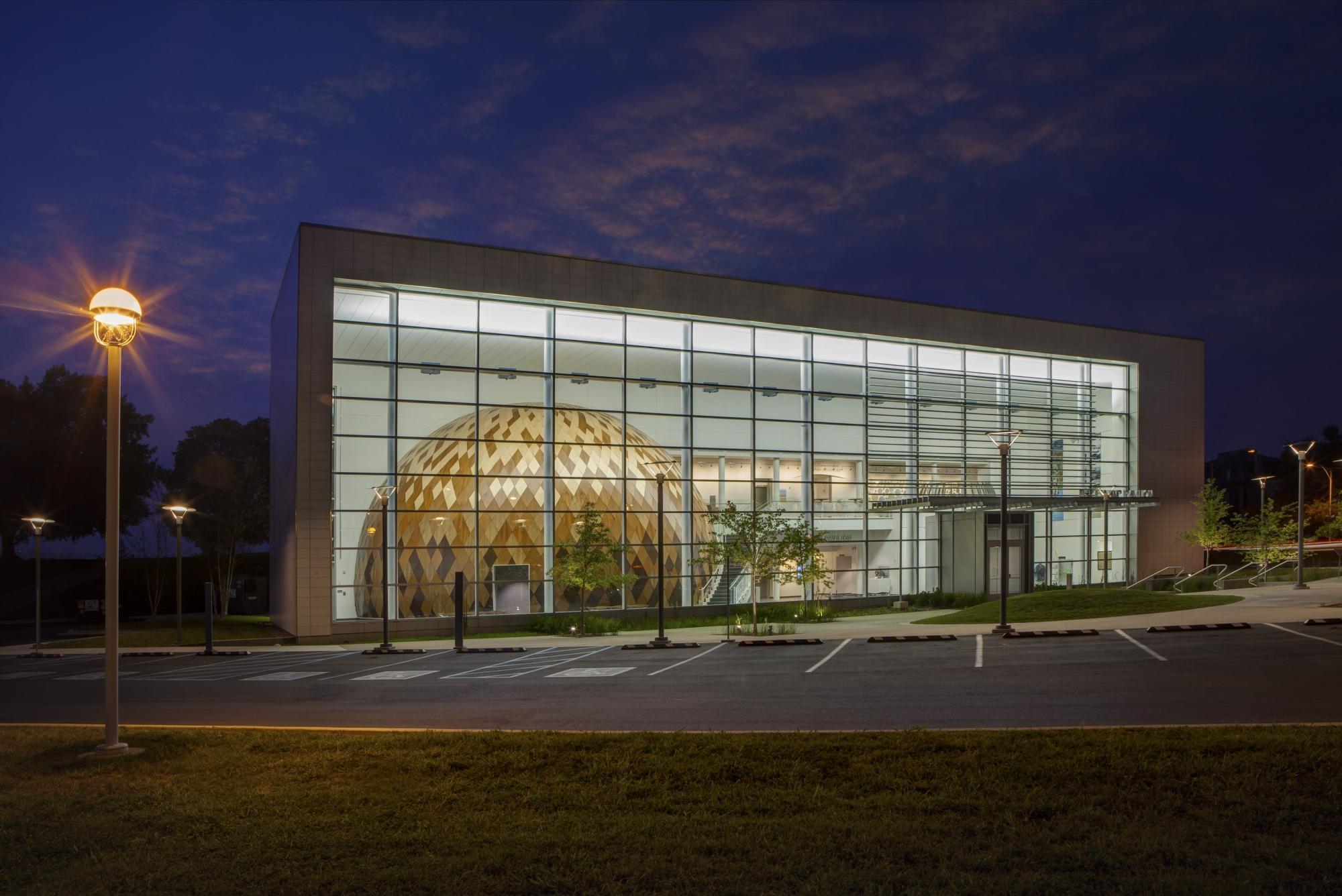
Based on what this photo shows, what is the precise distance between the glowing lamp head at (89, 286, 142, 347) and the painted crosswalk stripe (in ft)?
35.5

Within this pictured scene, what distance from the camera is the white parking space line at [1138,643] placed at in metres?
17.7

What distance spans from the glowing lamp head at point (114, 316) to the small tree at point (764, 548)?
76.0 feet

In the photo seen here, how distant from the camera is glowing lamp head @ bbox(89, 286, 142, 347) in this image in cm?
1111

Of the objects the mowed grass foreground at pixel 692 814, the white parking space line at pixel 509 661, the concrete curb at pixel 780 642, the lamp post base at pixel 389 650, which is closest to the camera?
the mowed grass foreground at pixel 692 814

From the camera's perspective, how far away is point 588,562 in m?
33.5

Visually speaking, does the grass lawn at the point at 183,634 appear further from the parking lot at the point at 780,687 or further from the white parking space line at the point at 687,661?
the white parking space line at the point at 687,661

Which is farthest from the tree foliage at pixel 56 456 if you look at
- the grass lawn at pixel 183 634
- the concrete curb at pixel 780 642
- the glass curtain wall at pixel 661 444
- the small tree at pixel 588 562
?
the concrete curb at pixel 780 642

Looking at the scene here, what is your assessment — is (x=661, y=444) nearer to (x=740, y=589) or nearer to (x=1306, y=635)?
(x=740, y=589)

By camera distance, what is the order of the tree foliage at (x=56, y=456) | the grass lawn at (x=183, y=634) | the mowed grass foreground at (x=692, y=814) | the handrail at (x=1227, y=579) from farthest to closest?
the tree foliage at (x=56, y=456)
the handrail at (x=1227, y=579)
the grass lawn at (x=183, y=634)
the mowed grass foreground at (x=692, y=814)

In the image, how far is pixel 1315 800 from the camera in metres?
7.75

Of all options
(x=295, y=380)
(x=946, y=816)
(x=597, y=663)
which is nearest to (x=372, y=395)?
(x=295, y=380)

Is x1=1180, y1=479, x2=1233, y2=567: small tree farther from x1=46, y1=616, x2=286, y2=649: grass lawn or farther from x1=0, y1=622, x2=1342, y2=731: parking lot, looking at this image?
x1=46, y1=616, x2=286, y2=649: grass lawn

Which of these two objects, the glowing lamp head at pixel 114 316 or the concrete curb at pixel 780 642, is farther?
the concrete curb at pixel 780 642

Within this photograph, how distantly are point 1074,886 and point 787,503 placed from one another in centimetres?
3493
